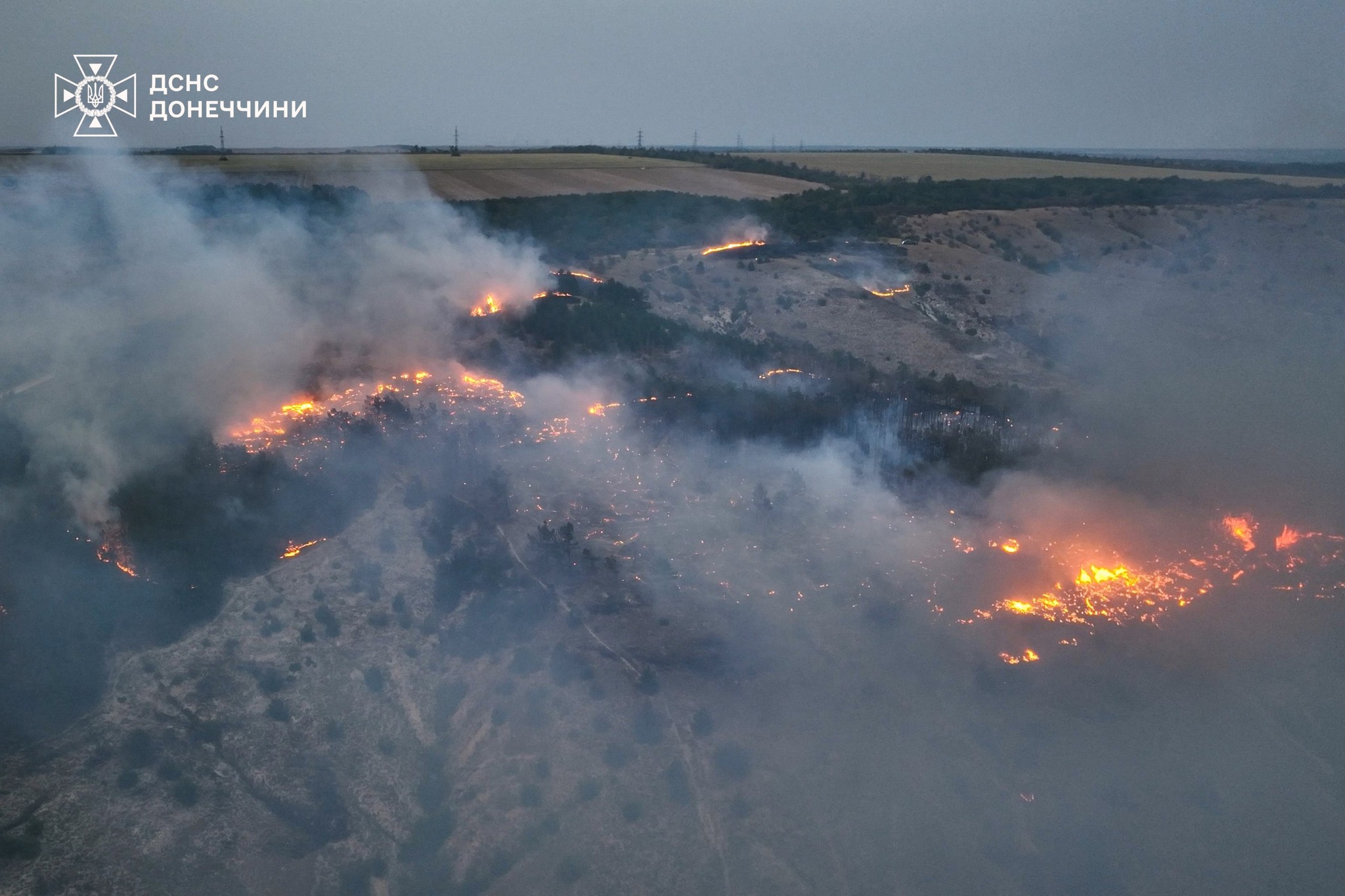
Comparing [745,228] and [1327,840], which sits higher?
[745,228]

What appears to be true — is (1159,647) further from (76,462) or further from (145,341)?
(145,341)

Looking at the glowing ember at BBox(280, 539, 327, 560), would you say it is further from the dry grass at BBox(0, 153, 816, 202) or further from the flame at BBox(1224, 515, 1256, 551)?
the dry grass at BBox(0, 153, 816, 202)

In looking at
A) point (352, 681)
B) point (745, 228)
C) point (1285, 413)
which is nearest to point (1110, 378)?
point (1285, 413)

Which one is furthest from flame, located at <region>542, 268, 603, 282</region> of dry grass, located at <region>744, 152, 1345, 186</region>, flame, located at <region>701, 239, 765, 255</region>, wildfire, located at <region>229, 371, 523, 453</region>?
dry grass, located at <region>744, 152, 1345, 186</region>

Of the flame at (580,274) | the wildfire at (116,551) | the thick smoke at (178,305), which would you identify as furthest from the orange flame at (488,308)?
the wildfire at (116,551)

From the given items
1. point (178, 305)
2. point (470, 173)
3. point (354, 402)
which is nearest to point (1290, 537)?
point (354, 402)

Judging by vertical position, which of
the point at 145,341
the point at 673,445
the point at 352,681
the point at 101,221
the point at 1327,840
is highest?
the point at 101,221
